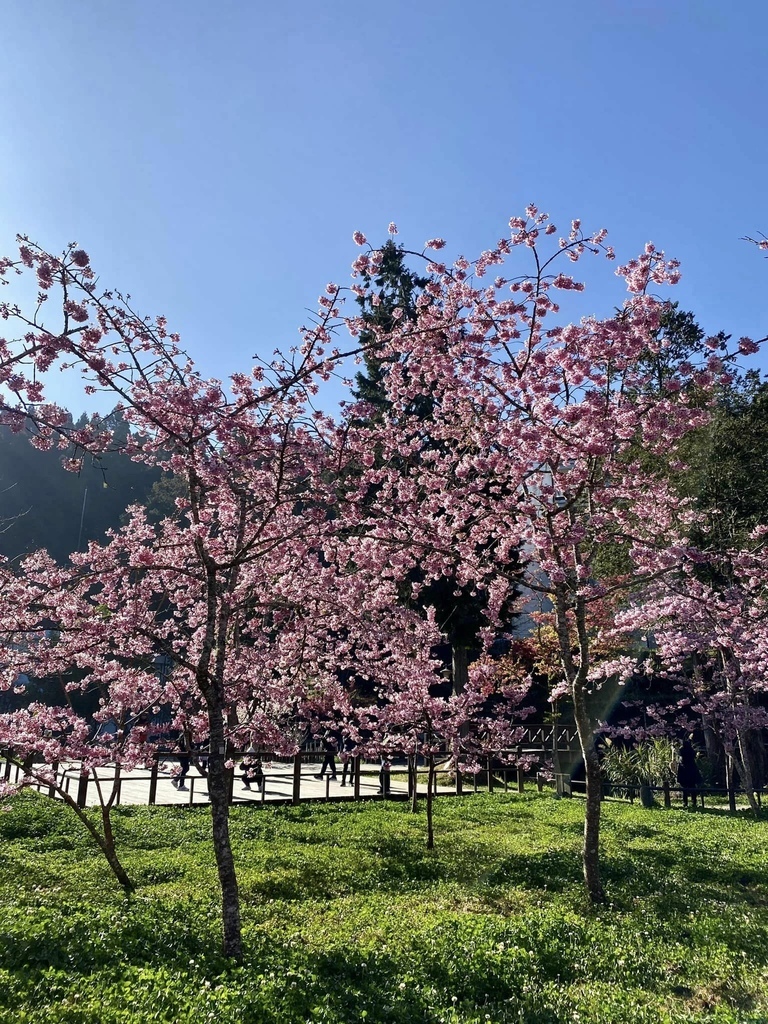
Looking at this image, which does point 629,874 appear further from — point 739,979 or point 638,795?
point 638,795

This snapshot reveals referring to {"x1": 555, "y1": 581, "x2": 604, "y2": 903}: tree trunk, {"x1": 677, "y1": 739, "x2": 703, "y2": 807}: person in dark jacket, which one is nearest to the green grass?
{"x1": 555, "y1": 581, "x2": 604, "y2": 903}: tree trunk

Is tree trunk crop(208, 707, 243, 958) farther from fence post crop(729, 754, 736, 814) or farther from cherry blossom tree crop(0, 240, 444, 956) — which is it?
fence post crop(729, 754, 736, 814)

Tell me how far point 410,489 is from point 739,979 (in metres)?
7.06

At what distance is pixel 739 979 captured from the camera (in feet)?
17.9

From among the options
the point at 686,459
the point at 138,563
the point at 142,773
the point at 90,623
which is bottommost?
the point at 142,773

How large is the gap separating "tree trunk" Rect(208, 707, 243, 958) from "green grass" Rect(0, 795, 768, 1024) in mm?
169

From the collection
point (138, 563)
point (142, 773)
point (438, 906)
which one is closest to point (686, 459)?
point (438, 906)

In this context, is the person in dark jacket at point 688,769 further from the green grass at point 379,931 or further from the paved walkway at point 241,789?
the green grass at point 379,931

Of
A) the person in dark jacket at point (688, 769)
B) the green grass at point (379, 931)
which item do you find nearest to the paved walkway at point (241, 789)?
the green grass at point (379, 931)

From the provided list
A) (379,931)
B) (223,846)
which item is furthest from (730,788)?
(223,846)

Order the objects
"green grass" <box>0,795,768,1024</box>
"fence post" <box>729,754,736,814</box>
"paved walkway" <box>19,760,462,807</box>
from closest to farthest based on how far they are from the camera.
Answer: "green grass" <box>0,795,768,1024</box>, "paved walkway" <box>19,760,462,807</box>, "fence post" <box>729,754,736,814</box>

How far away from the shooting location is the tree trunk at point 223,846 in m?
5.72

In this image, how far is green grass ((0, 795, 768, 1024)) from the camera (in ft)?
15.4

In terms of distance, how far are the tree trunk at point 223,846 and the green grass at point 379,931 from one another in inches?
6.7
